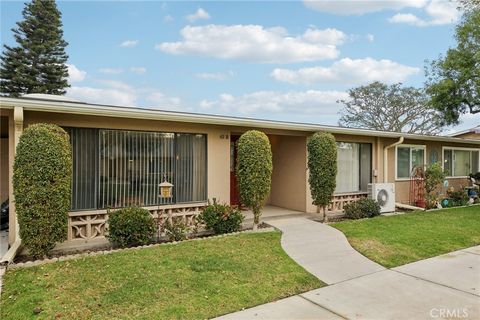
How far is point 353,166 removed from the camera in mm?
10195

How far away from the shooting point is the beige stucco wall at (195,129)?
19.3ft

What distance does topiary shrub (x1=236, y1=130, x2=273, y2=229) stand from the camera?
6.83 m

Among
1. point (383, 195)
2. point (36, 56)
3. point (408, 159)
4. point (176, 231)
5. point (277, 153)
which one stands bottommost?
point (176, 231)

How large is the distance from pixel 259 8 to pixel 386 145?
6.08 metres

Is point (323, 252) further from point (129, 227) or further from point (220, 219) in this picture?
point (129, 227)

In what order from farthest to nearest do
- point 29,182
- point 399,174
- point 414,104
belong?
point 414,104 < point 399,174 < point 29,182

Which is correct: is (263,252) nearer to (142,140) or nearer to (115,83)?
(142,140)

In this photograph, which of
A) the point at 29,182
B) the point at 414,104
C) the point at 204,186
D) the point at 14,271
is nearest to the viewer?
the point at 14,271

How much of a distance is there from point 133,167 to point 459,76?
11415 mm

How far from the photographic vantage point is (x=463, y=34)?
11359 millimetres

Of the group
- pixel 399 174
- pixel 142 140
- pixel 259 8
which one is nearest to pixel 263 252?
pixel 142 140

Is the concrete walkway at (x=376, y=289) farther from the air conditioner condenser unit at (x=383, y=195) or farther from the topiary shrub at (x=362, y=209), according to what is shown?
the air conditioner condenser unit at (x=383, y=195)

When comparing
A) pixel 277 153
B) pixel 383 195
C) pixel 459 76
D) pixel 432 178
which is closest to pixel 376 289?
pixel 383 195

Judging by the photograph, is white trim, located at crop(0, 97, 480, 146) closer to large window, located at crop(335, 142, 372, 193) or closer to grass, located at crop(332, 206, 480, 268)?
large window, located at crop(335, 142, 372, 193)
